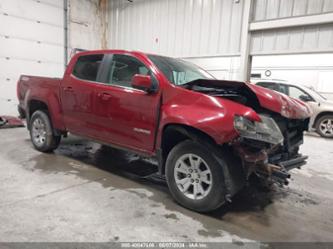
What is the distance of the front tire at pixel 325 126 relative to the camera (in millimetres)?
7680

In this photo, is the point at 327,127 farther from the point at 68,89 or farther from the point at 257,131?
the point at 68,89

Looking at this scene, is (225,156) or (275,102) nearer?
(225,156)

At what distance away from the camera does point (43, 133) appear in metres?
4.62

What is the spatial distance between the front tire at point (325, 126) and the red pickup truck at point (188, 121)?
17.2 ft

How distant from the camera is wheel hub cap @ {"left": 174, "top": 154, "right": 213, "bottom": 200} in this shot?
268cm

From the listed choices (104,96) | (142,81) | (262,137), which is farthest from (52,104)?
(262,137)

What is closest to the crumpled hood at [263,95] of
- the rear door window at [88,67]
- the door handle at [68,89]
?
the rear door window at [88,67]

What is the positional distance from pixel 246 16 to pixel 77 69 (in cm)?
547

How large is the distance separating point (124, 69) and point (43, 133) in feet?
6.87

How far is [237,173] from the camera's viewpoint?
8.53ft

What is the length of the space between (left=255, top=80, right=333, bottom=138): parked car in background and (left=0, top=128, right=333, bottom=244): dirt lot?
3.90 metres

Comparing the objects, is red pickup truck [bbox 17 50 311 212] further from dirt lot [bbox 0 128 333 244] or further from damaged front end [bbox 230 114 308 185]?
dirt lot [bbox 0 128 333 244]

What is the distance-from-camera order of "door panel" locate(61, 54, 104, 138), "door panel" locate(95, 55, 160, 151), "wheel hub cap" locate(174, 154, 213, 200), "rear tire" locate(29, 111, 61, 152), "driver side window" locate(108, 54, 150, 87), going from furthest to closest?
"rear tire" locate(29, 111, 61, 152), "door panel" locate(61, 54, 104, 138), "driver side window" locate(108, 54, 150, 87), "door panel" locate(95, 55, 160, 151), "wheel hub cap" locate(174, 154, 213, 200)

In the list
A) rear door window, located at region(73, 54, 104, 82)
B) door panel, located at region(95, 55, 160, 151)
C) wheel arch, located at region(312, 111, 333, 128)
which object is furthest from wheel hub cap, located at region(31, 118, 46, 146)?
wheel arch, located at region(312, 111, 333, 128)
